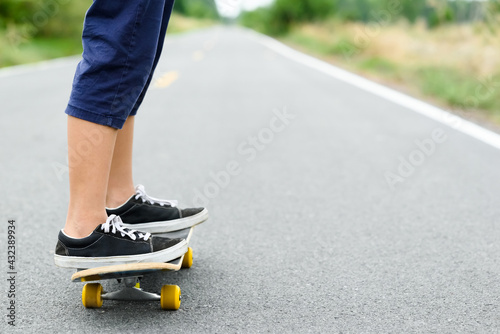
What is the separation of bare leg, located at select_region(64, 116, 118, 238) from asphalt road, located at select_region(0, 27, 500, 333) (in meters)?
0.29

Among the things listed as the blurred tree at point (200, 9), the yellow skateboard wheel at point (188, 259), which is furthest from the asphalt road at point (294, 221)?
the blurred tree at point (200, 9)

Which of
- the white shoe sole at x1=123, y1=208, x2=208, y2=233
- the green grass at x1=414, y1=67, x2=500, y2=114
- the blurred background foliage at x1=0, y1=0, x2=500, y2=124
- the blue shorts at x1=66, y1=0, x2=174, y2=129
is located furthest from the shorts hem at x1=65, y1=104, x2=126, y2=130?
the green grass at x1=414, y1=67, x2=500, y2=114

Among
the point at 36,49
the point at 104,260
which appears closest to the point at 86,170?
the point at 104,260

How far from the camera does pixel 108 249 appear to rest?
179 centimetres

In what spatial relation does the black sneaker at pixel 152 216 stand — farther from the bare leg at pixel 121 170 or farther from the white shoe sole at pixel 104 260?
the white shoe sole at pixel 104 260

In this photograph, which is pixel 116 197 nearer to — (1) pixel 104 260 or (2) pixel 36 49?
(1) pixel 104 260

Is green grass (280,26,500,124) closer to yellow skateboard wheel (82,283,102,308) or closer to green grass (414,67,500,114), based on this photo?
green grass (414,67,500,114)

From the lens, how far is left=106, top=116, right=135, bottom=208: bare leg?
209 cm

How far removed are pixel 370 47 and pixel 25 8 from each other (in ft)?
43.4

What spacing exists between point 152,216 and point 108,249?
36cm

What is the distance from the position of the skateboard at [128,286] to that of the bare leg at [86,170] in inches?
5.8

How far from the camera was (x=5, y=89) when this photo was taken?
857cm

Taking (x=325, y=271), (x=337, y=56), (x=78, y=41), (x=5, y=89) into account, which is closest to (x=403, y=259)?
(x=325, y=271)

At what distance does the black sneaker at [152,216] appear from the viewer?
83.0 inches
